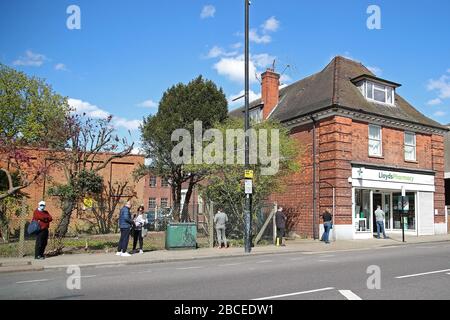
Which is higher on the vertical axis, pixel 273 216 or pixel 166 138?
pixel 166 138

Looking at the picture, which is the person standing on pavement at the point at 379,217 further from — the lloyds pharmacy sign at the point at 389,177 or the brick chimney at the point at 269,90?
the brick chimney at the point at 269,90

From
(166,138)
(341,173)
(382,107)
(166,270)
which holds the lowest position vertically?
(166,270)

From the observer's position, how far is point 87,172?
25000 millimetres

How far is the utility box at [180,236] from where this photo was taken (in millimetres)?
16438

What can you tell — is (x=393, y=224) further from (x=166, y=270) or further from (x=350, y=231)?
(x=166, y=270)

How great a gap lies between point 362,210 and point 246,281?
16.1m

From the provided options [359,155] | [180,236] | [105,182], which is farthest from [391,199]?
[105,182]

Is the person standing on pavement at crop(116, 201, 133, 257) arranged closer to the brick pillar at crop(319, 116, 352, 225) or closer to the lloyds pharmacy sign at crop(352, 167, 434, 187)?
the brick pillar at crop(319, 116, 352, 225)

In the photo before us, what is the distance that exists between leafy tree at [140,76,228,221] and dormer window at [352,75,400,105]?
8088 mm

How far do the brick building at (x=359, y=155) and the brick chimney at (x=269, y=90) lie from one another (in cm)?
110
